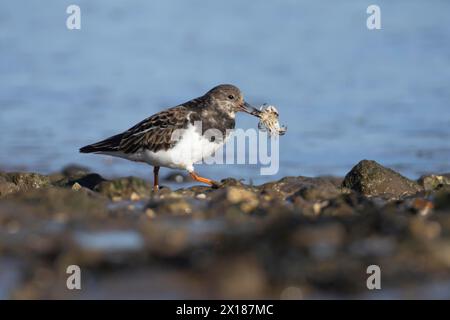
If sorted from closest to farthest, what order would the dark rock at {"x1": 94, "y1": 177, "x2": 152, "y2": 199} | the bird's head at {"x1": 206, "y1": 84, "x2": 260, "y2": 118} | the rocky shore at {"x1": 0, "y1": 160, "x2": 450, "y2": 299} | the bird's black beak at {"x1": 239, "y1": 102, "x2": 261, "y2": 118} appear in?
1. the rocky shore at {"x1": 0, "y1": 160, "x2": 450, "y2": 299}
2. the dark rock at {"x1": 94, "y1": 177, "x2": 152, "y2": 199}
3. the bird's head at {"x1": 206, "y1": 84, "x2": 260, "y2": 118}
4. the bird's black beak at {"x1": 239, "y1": 102, "x2": 261, "y2": 118}

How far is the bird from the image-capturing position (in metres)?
8.03

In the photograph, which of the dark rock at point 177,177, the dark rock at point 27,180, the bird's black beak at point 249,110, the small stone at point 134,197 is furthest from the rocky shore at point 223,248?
the dark rock at point 177,177

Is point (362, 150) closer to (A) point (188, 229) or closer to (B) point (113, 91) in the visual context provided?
(B) point (113, 91)

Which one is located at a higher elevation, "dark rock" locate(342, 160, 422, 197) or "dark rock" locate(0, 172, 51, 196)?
"dark rock" locate(0, 172, 51, 196)

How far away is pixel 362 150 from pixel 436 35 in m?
5.62

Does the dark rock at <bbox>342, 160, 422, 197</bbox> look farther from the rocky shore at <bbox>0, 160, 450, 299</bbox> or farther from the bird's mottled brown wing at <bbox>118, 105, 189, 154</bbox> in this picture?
the rocky shore at <bbox>0, 160, 450, 299</bbox>

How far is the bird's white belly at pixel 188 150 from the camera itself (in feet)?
26.2

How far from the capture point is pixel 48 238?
476 centimetres

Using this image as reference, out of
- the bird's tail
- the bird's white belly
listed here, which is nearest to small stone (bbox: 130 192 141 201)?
the bird's white belly

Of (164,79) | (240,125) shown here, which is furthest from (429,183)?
(164,79)

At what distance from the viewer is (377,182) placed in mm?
8086

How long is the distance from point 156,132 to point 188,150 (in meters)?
0.48

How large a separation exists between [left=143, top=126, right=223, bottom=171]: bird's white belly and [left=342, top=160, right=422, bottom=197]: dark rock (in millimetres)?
1390

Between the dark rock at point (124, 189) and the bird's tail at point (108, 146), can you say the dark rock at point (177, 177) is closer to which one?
the bird's tail at point (108, 146)
